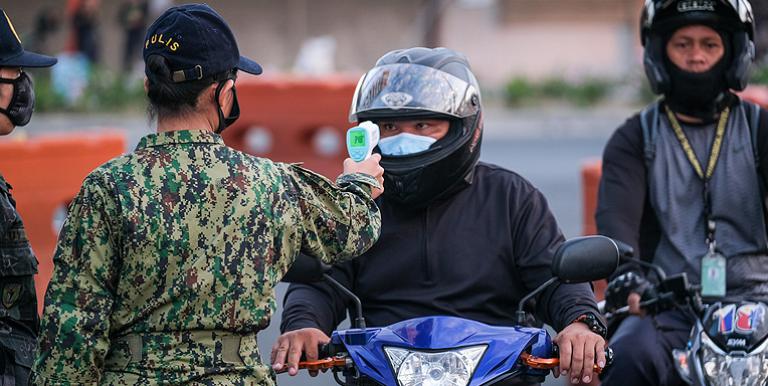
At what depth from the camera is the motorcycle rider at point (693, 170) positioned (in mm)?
5512

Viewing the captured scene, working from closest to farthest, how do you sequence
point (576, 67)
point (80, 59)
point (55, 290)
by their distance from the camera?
1. point (55, 290)
2. point (80, 59)
3. point (576, 67)

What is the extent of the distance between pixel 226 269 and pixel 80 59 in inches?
889

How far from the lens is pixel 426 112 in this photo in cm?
498

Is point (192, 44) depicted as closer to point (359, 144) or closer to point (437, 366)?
point (359, 144)

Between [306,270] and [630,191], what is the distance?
161 cm

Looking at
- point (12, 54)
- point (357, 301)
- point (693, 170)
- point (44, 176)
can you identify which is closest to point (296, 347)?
point (357, 301)

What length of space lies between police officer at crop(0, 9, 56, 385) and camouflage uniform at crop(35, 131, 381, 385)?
2.41 feet

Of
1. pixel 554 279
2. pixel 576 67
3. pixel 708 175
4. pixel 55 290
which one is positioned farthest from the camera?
pixel 576 67

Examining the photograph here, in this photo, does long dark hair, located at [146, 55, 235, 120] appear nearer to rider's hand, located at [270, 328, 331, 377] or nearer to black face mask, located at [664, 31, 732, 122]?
rider's hand, located at [270, 328, 331, 377]

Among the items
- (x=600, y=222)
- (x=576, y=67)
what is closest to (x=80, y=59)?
(x=576, y=67)

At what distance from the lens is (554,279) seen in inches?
178

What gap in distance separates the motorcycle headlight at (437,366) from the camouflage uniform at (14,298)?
4.04ft

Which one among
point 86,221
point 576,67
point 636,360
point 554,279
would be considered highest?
point 576,67

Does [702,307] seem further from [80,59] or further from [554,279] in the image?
[80,59]
